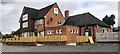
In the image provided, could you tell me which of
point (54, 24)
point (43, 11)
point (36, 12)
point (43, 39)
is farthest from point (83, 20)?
point (36, 12)

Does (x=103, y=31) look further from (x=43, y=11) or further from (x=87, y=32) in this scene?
(x=43, y=11)

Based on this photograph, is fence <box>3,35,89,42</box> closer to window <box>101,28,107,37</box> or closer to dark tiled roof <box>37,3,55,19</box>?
dark tiled roof <box>37,3,55,19</box>

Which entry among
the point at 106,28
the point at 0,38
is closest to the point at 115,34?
the point at 106,28

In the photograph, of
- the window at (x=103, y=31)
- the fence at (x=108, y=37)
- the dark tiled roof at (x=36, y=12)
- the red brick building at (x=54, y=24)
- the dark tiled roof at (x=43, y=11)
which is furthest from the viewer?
the window at (x=103, y=31)

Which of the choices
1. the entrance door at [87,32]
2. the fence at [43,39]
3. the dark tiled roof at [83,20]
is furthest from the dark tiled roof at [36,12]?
the entrance door at [87,32]

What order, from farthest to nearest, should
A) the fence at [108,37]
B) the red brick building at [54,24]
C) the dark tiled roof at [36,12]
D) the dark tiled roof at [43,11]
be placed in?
the fence at [108,37], the dark tiled roof at [43,11], the dark tiled roof at [36,12], the red brick building at [54,24]

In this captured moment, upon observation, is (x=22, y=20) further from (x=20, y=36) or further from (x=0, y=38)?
(x=0, y=38)

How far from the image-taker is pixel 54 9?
66.1 ft

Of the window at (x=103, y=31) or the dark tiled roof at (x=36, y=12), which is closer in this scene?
the dark tiled roof at (x=36, y=12)

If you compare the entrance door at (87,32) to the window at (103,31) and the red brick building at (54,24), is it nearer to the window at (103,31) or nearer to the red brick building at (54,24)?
the red brick building at (54,24)

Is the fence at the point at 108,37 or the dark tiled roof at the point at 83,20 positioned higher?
the dark tiled roof at the point at 83,20

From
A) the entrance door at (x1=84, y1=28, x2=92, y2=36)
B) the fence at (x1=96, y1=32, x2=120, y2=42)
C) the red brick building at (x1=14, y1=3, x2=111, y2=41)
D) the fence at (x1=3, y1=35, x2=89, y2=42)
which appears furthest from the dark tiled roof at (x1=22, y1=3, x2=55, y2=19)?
the fence at (x1=96, y1=32, x2=120, y2=42)

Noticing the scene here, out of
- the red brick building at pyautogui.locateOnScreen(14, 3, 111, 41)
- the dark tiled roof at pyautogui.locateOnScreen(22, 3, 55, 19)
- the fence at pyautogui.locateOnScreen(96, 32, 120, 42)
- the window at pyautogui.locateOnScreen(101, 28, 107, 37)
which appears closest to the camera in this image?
the red brick building at pyautogui.locateOnScreen(14, 3, 111, 41)

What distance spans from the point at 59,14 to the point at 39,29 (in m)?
2.82
